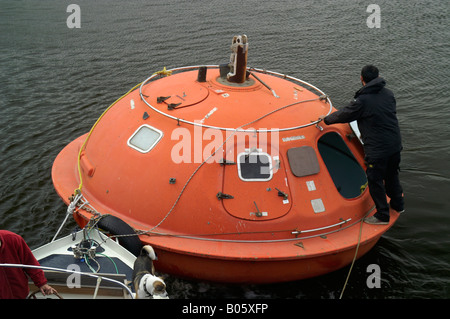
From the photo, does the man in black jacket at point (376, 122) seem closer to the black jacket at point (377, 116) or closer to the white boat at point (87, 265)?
the black jacket at point (377, 116)

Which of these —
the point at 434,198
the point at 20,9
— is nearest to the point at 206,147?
the point at 434,198

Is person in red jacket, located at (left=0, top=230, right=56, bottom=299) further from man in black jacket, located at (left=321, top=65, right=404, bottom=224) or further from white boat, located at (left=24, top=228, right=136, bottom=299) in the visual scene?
man in black jacket, located at (left=321, top=65, right=404, bottom=224)

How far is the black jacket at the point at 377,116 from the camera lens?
15.8 feet

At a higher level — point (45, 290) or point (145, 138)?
point (145, 138)

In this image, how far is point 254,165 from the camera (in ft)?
15.8

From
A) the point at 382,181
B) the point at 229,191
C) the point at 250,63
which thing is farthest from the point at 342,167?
the point at 250,63

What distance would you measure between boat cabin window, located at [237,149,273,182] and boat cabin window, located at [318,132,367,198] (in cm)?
161

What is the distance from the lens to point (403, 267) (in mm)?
6074

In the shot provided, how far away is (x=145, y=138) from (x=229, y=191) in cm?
145

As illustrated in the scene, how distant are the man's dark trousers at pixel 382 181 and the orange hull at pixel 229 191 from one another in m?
0.21

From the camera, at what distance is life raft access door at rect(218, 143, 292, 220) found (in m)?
4.67

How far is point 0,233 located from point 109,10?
53.4 ft
